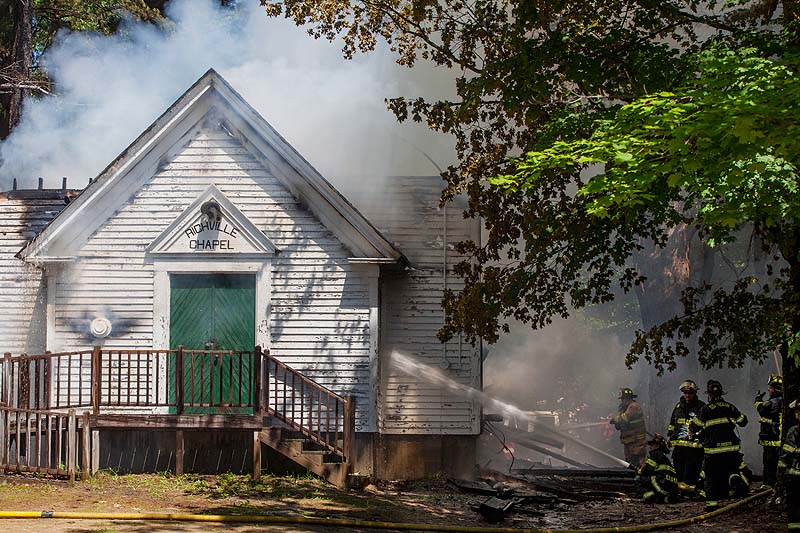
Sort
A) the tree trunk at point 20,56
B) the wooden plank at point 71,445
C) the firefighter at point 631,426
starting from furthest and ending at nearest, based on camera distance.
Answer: the tree trunk at point 20,56 < the firefighter at point 631,426 < the wooden plank at point 71,445

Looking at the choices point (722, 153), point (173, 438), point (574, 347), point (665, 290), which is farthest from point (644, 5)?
point (574, 347)

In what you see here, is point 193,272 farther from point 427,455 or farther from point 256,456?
point 427,455

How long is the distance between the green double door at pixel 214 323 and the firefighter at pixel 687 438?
6773 millimetres

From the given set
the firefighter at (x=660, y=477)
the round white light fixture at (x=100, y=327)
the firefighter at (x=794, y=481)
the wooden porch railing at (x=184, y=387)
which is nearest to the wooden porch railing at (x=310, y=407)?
the wooden porch railing at (x=184, y=387)

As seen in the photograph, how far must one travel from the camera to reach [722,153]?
33.4 feet

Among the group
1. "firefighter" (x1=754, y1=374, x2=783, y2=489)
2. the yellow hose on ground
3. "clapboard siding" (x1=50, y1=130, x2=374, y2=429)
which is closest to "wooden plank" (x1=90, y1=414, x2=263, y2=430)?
"clapboard siding" (x1=50, y1=130, x2=374, y2=429)

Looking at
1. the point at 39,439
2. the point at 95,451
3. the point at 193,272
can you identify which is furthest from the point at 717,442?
the point at 39,439

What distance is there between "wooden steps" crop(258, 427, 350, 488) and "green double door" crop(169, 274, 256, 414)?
1.46 meters

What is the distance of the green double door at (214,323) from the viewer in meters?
18.3

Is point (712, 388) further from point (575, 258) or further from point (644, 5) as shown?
point (644, 5)

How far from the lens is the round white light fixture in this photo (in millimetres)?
18453

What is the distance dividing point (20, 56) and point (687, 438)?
23078mm

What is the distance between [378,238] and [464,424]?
393cm

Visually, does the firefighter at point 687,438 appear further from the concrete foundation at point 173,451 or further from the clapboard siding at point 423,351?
the concrete foundation at point 173,451
